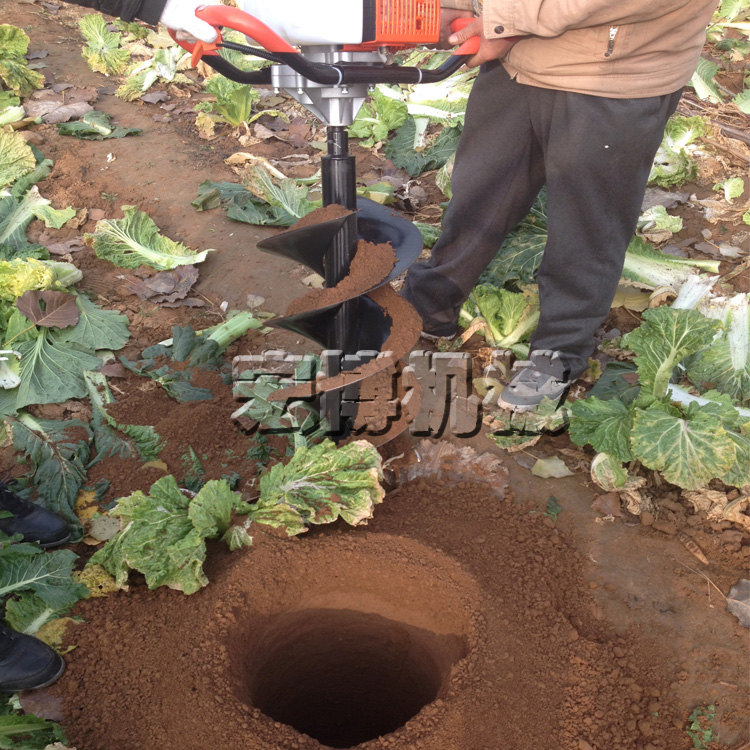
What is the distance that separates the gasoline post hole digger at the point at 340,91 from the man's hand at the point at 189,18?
0.11 ft

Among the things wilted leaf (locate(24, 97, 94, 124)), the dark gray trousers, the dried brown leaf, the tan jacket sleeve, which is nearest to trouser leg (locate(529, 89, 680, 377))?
the dark gray trousers

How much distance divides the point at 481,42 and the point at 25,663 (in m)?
2.64

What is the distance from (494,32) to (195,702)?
8.08ft

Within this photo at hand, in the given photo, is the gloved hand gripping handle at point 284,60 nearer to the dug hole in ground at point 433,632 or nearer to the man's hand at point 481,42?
the man's hand at point 481,42

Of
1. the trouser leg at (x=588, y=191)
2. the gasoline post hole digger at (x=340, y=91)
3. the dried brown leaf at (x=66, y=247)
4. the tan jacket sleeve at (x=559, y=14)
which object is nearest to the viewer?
the gasoline post hole digger at (x=340, y=91)

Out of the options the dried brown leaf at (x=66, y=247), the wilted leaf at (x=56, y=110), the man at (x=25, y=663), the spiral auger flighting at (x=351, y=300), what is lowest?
the man at (x=25, y=663)

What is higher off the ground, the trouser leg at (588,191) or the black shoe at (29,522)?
the trouser leg at (588,191)

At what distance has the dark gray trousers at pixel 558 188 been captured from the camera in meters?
2.64

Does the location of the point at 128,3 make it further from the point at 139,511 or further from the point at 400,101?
the point at 400,101

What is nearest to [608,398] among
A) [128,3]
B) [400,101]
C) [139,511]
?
[139,511]

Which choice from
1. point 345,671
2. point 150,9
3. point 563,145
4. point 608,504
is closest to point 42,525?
point 345,671

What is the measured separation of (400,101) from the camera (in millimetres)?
5852

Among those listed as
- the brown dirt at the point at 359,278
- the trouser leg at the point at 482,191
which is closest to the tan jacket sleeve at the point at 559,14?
the trouser leg at the point at 482,191

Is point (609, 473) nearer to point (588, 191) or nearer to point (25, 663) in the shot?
point (588, 191)
